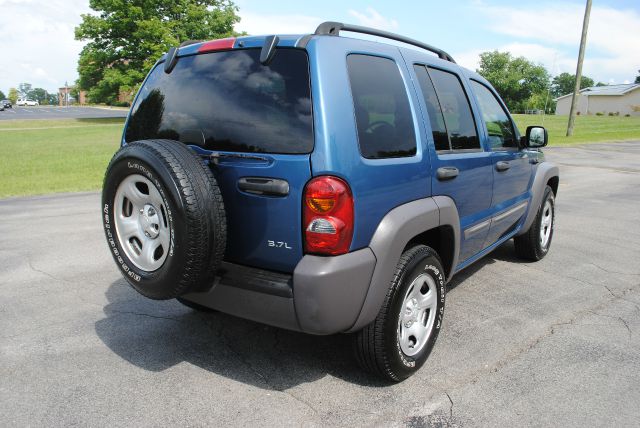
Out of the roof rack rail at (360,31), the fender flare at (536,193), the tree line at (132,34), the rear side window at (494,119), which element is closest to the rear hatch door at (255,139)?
the roof rack rail at (360,31)

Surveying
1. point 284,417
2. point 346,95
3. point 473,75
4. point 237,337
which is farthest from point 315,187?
point 473,75

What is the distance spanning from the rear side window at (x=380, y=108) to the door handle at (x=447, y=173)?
0.27 meters

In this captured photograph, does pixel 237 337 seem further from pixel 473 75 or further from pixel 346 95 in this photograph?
pixel 473 75

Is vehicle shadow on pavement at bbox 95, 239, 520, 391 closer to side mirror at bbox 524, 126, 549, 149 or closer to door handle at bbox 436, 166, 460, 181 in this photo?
door handle at bbox 436, 166, 460, 181

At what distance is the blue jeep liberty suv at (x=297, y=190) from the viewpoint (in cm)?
254

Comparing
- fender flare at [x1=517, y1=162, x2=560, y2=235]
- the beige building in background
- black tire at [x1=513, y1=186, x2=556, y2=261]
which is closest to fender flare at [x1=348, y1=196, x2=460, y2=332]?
fender flare at [x1=517, y1=162, x2=560, y2=235]

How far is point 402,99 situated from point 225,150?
109 cm

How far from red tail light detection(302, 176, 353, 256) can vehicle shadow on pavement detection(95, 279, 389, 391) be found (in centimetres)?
96

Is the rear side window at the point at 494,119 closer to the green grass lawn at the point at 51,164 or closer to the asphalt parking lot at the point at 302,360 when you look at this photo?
the asphalt parking lot at the point at 302,360

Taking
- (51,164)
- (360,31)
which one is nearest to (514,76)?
(51,164)

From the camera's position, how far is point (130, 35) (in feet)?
137

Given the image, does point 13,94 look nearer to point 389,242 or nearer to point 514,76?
point 514,76

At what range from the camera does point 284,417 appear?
2.68 metres

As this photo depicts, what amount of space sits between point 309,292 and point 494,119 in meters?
2.65
